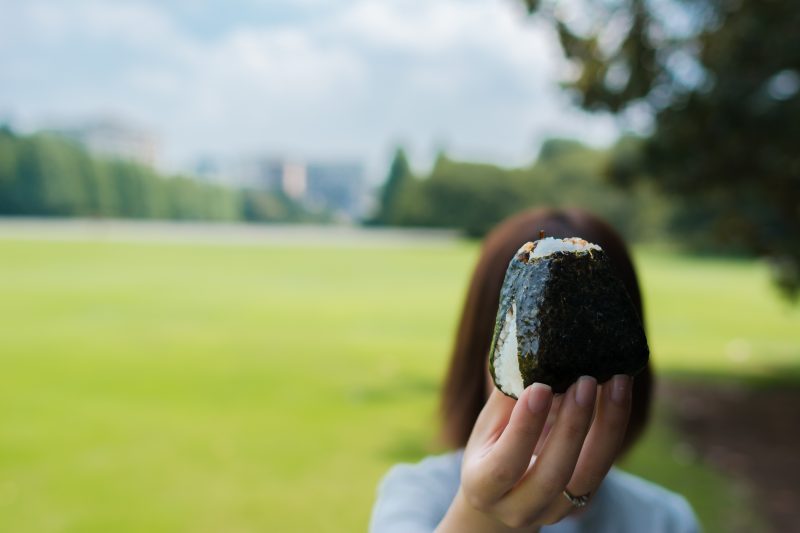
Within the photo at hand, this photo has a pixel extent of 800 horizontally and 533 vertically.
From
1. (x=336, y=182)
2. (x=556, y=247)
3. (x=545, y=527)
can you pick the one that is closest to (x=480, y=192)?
(x=336, y=182)

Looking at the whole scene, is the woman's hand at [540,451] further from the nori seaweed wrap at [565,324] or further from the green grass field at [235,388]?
the green grass field at [235,388]

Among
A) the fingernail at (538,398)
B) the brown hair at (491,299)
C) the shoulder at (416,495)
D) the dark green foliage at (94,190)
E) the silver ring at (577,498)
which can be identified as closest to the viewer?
the fingernail at (538,398)

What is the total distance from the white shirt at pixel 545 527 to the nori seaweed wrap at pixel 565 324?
484 mm

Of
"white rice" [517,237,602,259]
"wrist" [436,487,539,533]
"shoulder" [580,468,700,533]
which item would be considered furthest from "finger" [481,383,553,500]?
"shoulder" [580,468,700,533]

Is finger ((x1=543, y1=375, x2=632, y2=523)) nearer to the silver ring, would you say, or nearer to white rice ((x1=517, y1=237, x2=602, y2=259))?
the silver ring

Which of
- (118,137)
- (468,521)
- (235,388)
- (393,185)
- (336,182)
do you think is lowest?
(336,182)

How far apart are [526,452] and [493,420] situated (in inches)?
5.2

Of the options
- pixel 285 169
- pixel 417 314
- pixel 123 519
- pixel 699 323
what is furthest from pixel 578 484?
pixel 285 169

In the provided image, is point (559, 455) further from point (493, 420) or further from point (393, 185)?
point (393, 185)

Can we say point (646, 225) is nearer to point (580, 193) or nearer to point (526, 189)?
point (580, 193)

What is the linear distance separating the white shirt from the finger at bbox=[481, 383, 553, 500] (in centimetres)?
43

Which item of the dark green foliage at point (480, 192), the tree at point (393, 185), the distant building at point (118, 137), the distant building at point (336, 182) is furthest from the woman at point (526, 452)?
the distant building at point (118, 137)

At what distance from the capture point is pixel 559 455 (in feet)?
3.26

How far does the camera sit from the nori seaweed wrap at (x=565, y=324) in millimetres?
1047
